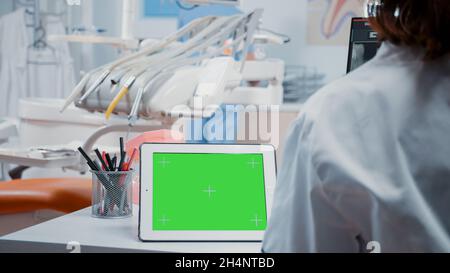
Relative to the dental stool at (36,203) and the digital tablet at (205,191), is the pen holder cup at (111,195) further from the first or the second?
the dental stool at (36,203)

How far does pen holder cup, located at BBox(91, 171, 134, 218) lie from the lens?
121 cm

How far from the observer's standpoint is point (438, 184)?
2.22 feet

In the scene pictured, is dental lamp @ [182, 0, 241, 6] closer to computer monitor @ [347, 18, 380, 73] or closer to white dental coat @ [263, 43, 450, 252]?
computer monitor @ [347, 18, 380, 73]

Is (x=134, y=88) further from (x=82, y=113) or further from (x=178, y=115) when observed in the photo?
(x=82, y=113)

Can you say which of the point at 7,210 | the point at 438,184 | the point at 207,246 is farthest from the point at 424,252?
the point at 7,210

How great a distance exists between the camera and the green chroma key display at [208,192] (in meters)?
1.07

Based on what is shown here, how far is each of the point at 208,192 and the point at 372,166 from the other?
47cm

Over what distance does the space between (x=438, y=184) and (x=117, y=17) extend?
3957mm

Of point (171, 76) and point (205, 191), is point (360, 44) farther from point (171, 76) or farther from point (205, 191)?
point (171, 76)

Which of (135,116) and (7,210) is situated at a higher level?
(135,116)

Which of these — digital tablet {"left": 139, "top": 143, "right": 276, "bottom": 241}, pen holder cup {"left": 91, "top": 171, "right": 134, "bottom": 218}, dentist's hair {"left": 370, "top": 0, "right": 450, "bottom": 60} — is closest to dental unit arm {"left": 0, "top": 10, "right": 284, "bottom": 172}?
pen holder cup {"left": 91, "top": 171, "right": 134, "bottom": 218}

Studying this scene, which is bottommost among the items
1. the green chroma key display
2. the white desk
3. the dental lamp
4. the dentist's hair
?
the white desk

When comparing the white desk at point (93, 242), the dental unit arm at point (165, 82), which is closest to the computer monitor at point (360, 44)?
the white desk at point (93, 242)

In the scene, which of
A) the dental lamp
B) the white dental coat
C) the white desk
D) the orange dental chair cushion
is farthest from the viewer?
the dental lamp
